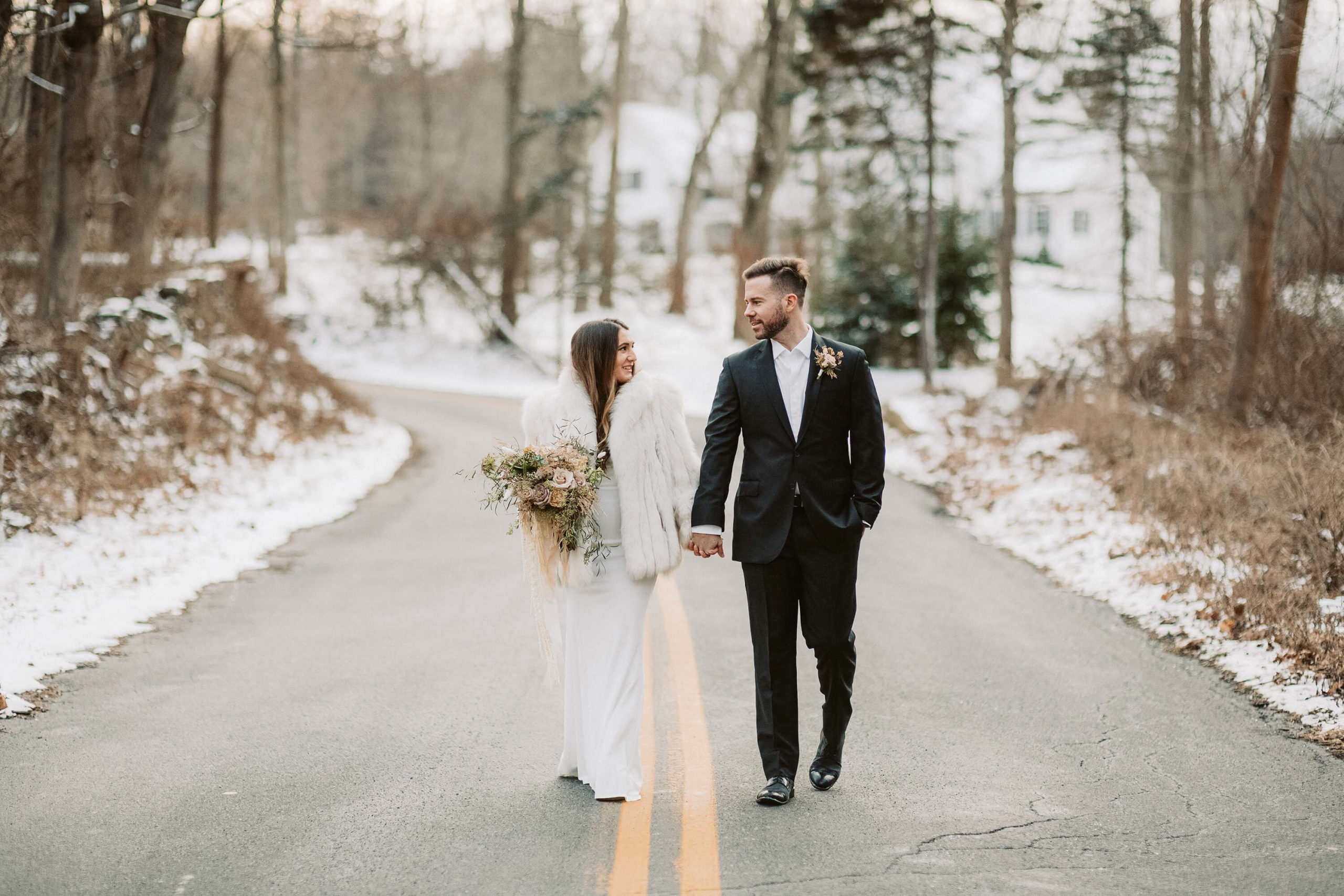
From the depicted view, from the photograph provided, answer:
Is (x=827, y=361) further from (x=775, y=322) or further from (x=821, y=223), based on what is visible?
(x=821, y=223)

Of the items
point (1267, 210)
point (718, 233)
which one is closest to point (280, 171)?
point (718, 233)

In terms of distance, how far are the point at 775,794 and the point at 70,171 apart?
11.9 m

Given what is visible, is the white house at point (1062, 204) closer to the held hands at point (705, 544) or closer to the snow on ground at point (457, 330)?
the snow on ground at point (457, 330)

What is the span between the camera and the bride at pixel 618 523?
5230 millimetres

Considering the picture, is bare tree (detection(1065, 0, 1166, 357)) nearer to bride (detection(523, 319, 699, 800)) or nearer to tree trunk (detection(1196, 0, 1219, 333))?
tree trunk (detection(1196, 0, 1219, 333))

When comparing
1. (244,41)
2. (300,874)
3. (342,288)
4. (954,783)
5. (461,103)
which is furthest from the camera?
(461,103)

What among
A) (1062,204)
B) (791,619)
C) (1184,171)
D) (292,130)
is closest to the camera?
(791,619)

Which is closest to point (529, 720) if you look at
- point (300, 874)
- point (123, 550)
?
point (300, 874)

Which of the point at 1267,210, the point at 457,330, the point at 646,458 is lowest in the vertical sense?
the point at 646,458

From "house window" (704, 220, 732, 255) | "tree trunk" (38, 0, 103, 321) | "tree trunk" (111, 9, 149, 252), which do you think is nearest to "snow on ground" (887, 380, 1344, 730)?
"tree trunk" (38, 0, 103, 321)

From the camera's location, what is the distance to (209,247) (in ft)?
83.6

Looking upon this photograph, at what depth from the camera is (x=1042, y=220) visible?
5844cm

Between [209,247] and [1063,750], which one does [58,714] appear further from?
[209,247]

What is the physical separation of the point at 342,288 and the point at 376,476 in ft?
85.7
